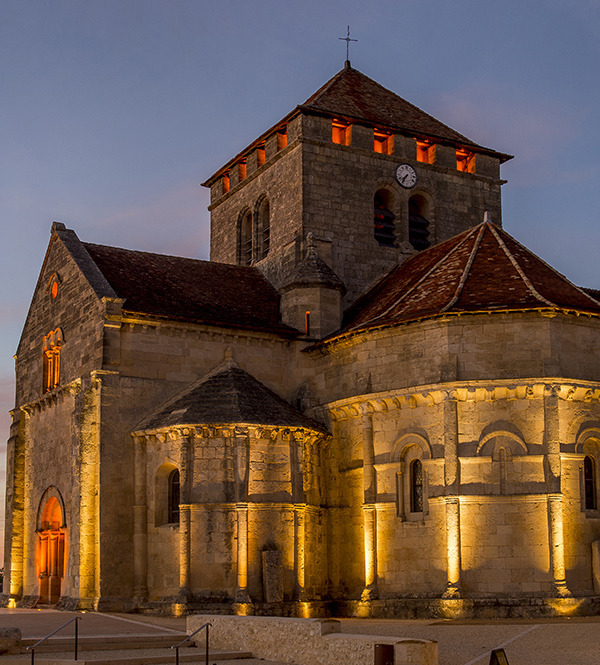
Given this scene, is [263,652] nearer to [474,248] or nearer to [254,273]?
[474,248]

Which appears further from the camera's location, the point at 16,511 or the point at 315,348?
the point at 16,511

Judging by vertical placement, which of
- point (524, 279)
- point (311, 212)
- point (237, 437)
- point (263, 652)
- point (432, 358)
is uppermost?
point (311, 212)

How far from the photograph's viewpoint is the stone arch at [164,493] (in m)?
28.2

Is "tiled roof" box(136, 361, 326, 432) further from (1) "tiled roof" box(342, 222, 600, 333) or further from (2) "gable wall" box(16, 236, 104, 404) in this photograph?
(1) "tiled roof" box(342, 222, 600, 333)

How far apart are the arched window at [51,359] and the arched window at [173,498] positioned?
6032 mm

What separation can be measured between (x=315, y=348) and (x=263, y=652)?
13.7 metres

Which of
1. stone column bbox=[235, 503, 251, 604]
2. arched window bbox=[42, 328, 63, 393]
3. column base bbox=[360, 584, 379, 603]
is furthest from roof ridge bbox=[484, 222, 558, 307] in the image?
arched window bbox=[42, 328, 63, 393]

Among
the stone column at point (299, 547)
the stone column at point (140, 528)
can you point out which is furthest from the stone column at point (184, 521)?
the stone column at point (299, 547)

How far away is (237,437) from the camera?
90.1 ft

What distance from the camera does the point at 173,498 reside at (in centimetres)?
2842

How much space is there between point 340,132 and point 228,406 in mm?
12984

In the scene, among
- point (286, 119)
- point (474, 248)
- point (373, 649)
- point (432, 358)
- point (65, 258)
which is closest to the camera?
point (373, 649)

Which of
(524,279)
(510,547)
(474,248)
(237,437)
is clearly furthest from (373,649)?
(474,248)

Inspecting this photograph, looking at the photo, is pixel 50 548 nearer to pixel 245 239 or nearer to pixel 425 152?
pixel 245 239
